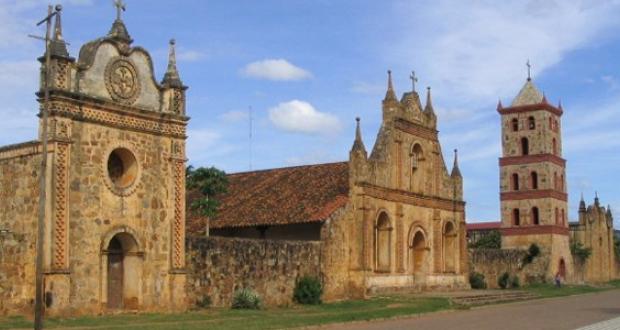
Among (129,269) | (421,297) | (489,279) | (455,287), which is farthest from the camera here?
(489,279)

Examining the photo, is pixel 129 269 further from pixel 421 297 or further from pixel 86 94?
pixel 421 297

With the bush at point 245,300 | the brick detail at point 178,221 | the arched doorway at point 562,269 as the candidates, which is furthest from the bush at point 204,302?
the arched doorway at point 562,269

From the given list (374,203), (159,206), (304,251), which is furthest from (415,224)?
(159,206)

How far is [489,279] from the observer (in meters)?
49.9

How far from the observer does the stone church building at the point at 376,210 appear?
118 feet

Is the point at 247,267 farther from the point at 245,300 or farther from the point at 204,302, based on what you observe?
the point at 204,302

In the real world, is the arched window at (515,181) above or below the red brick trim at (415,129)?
below

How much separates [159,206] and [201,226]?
1259cm

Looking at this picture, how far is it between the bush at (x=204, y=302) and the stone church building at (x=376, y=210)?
736 centimetres

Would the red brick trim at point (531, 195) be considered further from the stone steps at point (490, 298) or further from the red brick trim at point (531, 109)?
the stone steps at point (490, 298)

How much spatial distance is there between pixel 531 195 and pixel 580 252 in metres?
8.36

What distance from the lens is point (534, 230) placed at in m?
62.2

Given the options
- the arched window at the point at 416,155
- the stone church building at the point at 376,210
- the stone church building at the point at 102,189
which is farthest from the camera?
the arched window at the point at 416,155

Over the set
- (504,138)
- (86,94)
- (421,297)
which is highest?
(504,138)
